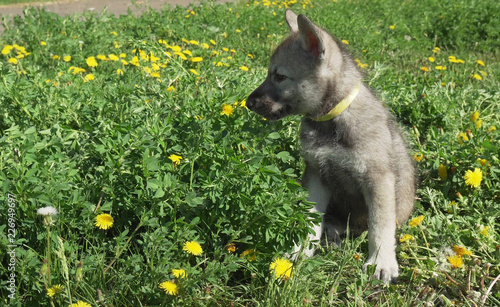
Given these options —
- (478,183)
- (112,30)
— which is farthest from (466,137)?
(112,30)

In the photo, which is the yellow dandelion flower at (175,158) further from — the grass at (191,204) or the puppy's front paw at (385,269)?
the puppy's front paw at (385,269)

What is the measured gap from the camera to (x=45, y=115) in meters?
3.25

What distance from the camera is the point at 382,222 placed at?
312cm

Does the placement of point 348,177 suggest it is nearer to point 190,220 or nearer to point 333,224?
point 333,224

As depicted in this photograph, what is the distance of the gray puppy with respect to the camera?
3125 mm

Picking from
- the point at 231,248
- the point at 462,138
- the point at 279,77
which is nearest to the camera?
the point at 231,248

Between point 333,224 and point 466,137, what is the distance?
4.01 ft

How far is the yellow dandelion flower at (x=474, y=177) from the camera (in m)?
3.36

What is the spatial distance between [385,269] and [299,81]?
1219mm

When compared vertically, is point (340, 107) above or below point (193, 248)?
above

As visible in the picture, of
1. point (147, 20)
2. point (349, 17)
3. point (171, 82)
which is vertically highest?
point (171, 82)

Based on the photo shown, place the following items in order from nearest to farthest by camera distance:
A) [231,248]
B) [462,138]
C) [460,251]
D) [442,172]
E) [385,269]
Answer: [231,248] → [460,251] → [385,269] → [442,172] → [462,138]

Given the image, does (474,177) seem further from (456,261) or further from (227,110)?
(227,110)

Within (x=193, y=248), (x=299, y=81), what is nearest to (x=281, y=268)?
(x=193, y=248)
